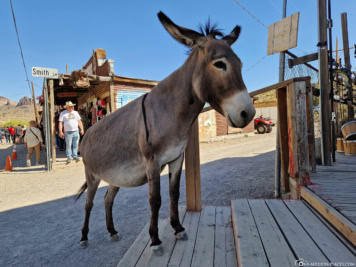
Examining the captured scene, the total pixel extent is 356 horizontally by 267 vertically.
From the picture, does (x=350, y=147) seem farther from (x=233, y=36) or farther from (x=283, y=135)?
(x=233, y=36)

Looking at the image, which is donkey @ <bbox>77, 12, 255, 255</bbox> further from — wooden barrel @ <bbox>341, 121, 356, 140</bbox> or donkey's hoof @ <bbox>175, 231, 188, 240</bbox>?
wooden barrel @ <bbox>341, 121, 356, 140</bbox>

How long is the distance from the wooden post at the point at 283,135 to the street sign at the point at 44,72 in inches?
292

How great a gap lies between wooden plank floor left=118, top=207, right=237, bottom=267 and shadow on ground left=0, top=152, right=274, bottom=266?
499mm

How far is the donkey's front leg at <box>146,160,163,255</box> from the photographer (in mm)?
1917

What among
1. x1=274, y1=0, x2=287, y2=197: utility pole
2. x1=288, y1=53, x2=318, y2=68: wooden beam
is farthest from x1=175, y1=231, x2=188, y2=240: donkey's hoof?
x1=288, y1=53, x2=318, y2=68: wooden beam

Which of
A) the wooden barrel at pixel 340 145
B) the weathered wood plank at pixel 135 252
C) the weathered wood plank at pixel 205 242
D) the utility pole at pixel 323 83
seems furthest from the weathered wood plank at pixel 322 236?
the wooden barrel at pixel 340 145

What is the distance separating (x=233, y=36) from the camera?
2066mm

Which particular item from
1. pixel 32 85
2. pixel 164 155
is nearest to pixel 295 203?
pixel 164 155

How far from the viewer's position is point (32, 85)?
26969mm

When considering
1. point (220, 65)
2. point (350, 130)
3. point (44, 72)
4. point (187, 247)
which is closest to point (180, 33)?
point (220, 65)

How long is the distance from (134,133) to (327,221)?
2.07 m

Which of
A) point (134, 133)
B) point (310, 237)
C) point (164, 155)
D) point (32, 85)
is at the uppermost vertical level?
point (32, 85)

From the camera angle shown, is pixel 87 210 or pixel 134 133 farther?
pixel 87 210

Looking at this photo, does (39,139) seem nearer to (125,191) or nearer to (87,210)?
(125,191)
